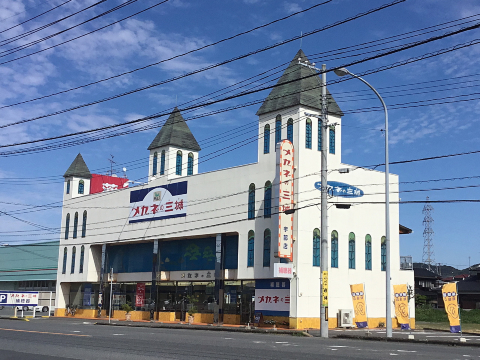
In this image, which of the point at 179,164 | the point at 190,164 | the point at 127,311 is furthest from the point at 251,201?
the point at 127,311

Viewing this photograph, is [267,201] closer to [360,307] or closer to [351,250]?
[351,250]

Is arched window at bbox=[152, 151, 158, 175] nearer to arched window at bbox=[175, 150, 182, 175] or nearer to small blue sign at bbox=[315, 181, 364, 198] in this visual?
arched window at bbox=[175, 150, 182, 175]

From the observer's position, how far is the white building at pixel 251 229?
35938mm

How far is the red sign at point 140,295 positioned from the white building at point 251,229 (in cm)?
8

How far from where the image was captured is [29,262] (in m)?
67.6

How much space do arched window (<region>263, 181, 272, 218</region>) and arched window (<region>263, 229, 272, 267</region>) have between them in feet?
3.60

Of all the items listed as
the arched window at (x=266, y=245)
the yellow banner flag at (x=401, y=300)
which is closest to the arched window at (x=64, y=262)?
the arched window at (x=266, y=245)

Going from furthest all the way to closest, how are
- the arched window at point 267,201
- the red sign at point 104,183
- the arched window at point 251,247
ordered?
the red sign at point 104,183 < the arched window at point 251,247 < the arched window at point 267,201

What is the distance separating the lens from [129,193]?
48.2 meters

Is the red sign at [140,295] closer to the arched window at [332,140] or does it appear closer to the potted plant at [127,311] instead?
the potted plant at [127,311]

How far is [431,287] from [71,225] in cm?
5618

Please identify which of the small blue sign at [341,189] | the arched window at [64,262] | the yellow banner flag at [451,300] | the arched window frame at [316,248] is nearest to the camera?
the yellow banner flag at [451,300]

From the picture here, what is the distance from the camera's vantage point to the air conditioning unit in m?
36.2

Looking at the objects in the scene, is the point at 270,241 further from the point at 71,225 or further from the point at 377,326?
the point at 71,225
